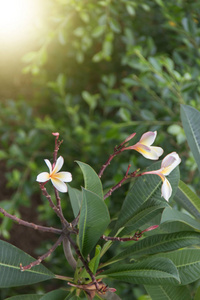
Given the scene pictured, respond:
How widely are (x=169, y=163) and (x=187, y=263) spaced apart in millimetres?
174

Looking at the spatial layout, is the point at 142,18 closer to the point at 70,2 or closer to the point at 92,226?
the point at 70,2

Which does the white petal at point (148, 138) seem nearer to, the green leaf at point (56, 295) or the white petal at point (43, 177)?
the white petal at point (43, 177)

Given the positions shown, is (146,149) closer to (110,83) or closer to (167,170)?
(167,170)

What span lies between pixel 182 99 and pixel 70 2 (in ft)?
2.07

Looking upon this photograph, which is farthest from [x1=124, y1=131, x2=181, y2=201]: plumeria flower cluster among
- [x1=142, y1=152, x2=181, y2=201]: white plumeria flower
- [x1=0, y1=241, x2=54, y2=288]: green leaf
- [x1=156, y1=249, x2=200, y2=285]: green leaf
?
[x1=0, y1=241, x2=54, y2=288]: green leaf

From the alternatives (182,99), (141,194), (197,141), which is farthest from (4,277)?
(182,99)

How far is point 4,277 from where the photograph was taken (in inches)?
22.9

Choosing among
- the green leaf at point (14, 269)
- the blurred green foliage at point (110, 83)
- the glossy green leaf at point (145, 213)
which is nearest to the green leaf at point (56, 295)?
the green leaf at point (14, 269)

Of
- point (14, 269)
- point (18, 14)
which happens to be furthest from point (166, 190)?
point (18, 14)

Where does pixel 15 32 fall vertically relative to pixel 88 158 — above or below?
above

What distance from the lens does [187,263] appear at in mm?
642

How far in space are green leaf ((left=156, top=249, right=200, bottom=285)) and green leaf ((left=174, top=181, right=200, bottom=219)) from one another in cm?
10

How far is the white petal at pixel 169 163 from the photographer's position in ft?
1.91

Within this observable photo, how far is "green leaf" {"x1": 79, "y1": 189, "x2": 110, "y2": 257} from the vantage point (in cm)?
54
